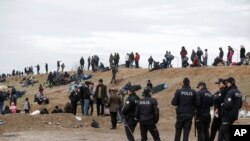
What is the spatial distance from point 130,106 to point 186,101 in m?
1.94

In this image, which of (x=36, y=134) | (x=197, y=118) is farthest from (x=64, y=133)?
(x=197, y=118)

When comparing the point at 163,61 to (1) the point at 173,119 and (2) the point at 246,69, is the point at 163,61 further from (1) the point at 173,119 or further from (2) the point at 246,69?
(1) the point at 173,119

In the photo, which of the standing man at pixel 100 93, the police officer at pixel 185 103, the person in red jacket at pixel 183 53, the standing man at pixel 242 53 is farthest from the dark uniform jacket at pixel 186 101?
the person in red jacket at pixel 183 53

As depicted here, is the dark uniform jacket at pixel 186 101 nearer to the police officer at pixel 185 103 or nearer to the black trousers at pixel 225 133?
the police officer at pixel 185 103

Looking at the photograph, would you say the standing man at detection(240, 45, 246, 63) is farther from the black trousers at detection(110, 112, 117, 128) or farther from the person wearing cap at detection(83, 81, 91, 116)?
the black trousers at detection(110, 112, 117, 128)

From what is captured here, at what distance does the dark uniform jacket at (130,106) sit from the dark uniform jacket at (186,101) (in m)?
1.64

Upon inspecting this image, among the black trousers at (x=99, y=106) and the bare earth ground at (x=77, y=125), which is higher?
the black trousers at (x=99, y=106)

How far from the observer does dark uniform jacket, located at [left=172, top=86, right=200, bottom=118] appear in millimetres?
12922

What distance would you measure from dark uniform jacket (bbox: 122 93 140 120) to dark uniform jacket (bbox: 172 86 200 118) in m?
1.64

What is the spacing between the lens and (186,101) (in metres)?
12.9

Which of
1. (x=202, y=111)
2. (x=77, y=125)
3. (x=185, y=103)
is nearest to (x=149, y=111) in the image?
(x=185, y=103)

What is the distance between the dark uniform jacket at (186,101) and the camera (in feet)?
42.4

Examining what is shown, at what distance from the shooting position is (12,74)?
8188 centimetres

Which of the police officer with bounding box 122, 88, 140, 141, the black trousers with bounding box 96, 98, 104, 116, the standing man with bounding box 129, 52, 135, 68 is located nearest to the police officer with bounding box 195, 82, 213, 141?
the police officer with bounding box 122, 88, 140, 141
